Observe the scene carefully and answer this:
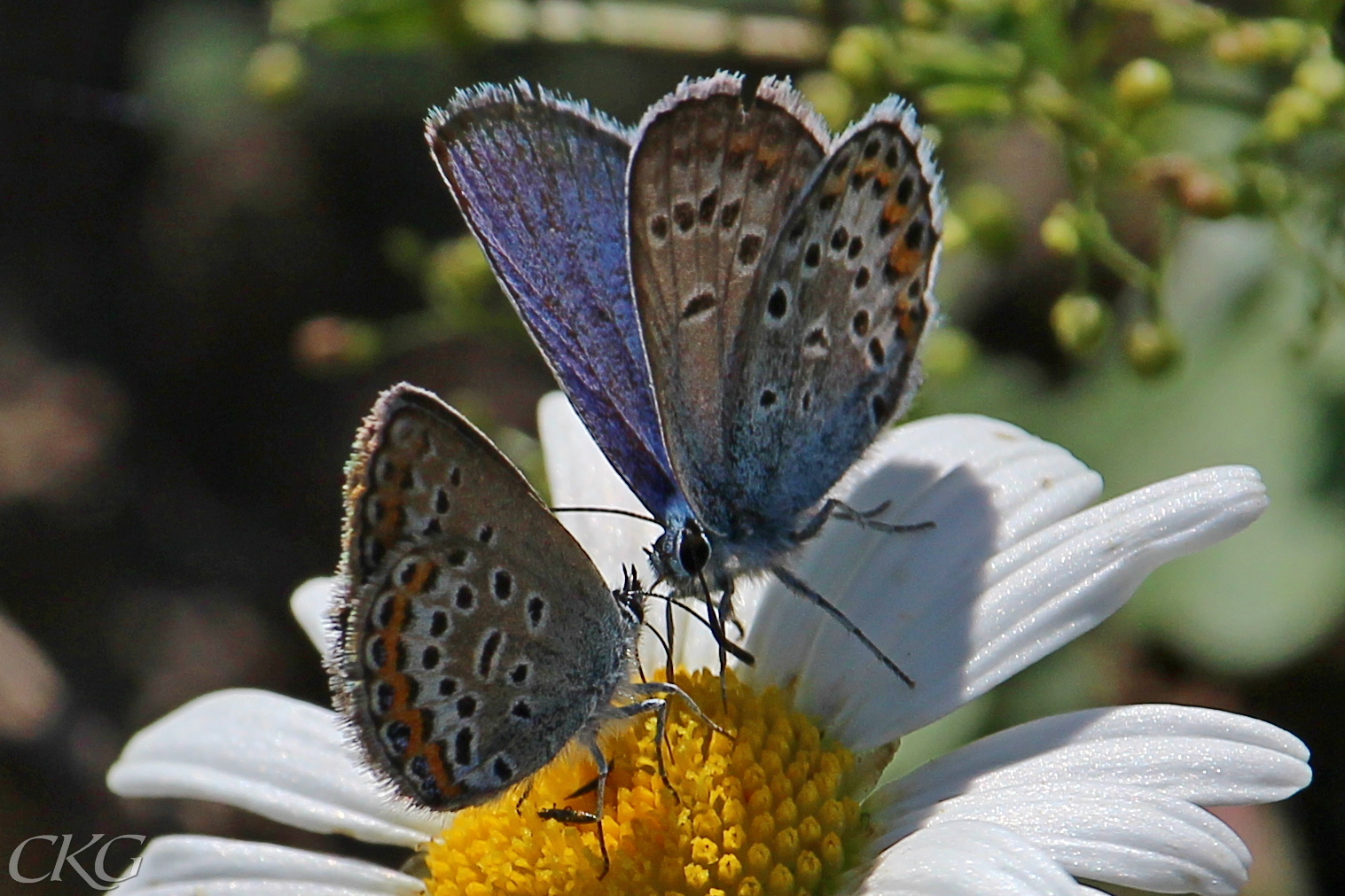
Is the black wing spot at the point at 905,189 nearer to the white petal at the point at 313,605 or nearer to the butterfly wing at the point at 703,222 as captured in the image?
the butterfly wing at the point at 703,222

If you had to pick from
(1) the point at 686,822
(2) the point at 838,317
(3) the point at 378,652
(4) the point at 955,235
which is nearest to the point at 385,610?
(3) the point at 378,652

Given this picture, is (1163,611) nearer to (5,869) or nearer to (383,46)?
(383,46)

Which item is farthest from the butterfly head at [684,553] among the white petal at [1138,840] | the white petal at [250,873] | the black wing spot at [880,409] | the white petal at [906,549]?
the white petal at [250,873]

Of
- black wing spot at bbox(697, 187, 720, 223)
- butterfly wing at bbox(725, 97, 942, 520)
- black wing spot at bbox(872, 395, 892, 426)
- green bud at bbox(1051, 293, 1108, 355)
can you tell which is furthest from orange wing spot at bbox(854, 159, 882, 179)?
green bud at bbox(1051, 293, 1108, 355)

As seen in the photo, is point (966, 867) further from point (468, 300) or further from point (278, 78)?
point (278, 78)

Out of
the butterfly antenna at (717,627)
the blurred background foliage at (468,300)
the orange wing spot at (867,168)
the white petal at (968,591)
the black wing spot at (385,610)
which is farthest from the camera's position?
the blurred background foliage at (468,300)

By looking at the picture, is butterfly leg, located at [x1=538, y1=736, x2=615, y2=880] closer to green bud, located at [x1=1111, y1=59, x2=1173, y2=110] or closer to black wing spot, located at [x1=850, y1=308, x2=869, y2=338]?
black wing spot, located at [x1=850, y1=308, x2=869, y2=338]
